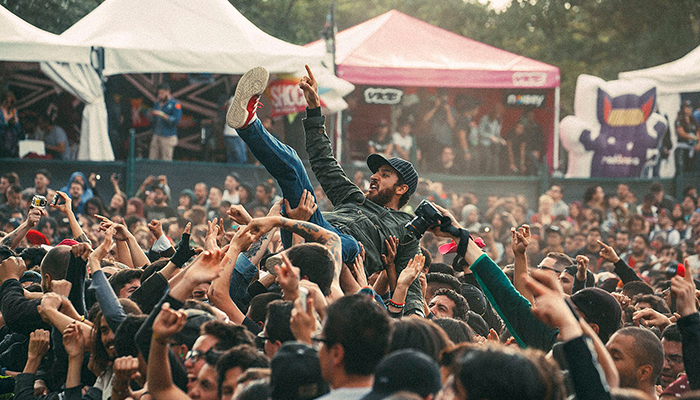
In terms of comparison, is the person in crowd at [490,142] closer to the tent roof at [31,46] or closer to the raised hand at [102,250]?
the tent roof at [31,46]

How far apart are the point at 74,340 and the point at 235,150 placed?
10.8 metres

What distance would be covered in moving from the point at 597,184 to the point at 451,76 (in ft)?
11.5

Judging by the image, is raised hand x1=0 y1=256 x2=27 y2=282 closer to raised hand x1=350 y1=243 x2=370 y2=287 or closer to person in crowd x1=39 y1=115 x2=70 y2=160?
raised hand x1=350 y1=243 x2=370 y2=287

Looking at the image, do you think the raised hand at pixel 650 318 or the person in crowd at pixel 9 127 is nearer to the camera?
the raised hand at pixel 650 318

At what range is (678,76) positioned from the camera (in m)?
16.8

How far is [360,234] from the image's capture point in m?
5.58

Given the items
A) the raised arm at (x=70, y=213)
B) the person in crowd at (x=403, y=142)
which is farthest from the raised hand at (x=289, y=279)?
the person in crowd at (x=403, y=142)

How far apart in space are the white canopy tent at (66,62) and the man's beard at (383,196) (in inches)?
261

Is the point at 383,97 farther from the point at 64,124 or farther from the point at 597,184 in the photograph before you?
the point at 64,124

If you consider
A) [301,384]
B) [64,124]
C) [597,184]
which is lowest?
[597,184]

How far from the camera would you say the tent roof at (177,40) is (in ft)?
37.4

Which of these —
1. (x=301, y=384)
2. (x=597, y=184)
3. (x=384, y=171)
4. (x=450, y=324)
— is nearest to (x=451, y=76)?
(x=597, y=184)

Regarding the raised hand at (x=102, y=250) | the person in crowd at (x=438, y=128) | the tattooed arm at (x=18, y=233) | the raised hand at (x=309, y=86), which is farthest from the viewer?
the person in crowd at (x=438, y=128)

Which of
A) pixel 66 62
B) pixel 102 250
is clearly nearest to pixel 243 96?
pixel 102 250
